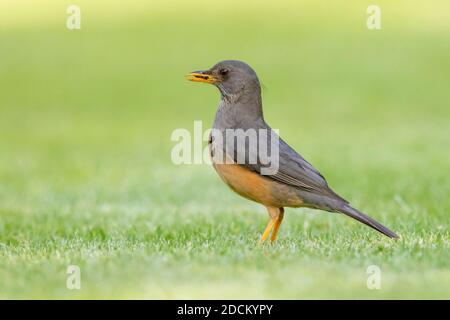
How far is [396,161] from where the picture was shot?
45.9 feet

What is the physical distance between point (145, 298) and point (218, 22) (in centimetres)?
2354

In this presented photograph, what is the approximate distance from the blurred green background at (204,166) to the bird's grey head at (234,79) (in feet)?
4.53

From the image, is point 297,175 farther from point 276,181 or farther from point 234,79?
point 234,79

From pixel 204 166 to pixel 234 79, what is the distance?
681cm

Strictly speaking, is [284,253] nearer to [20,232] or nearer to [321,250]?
[321,250]

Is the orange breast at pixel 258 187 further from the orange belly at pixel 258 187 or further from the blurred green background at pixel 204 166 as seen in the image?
the blurred green background at pixel 204 166

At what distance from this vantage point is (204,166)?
14.6 metres

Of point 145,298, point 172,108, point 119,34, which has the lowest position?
point 145,298

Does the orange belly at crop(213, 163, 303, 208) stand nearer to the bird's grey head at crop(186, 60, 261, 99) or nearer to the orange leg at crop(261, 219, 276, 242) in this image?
the orange leg at crop(261, 219, 276, 242)

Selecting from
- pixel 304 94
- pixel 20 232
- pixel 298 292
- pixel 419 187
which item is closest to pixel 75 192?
pixel 20 232

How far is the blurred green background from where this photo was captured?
19.5 ft

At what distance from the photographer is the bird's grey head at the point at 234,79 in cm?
786

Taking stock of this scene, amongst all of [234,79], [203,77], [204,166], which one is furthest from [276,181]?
[204,166]

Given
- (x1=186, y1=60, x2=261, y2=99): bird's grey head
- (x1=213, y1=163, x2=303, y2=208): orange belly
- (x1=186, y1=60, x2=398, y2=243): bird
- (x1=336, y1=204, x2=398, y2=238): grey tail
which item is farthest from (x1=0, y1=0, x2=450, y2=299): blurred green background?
(x1=186, y1=60, x2=261, y2=99): bird's grey head
